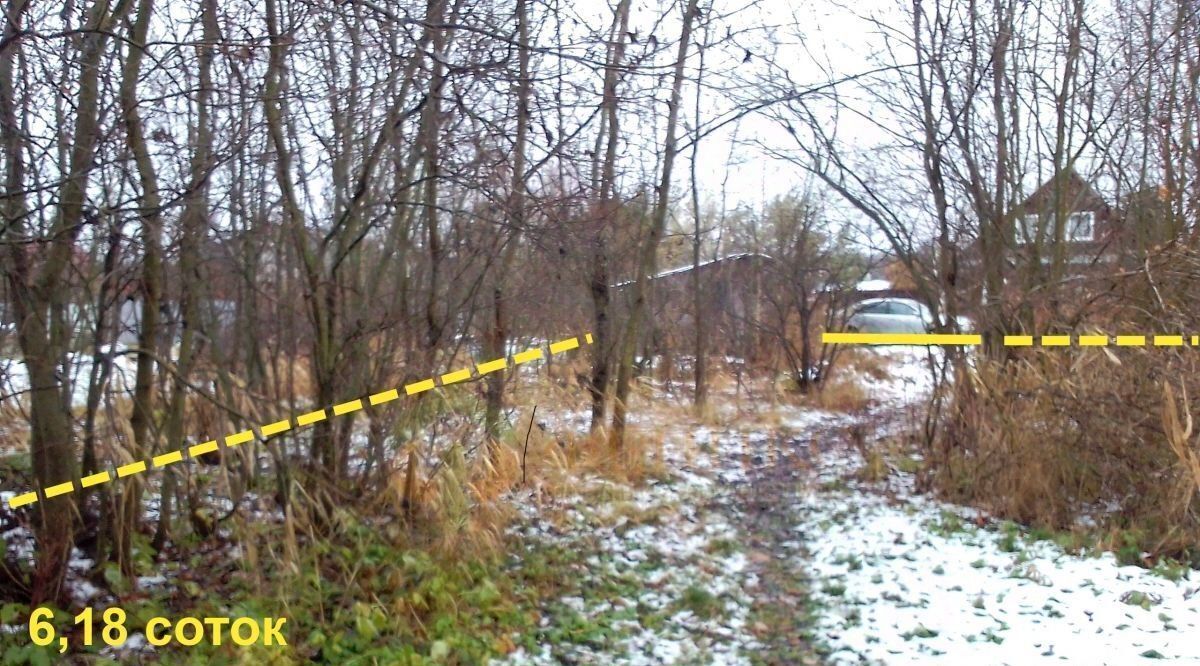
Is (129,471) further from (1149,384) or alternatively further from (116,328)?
(1149,384)

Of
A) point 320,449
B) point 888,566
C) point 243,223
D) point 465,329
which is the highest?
point 243,223

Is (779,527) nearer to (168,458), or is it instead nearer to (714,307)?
(168,458)

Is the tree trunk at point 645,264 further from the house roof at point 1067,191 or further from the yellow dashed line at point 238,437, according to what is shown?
the yellow dashed line at point 238,437

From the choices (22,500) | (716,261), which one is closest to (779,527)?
(22,500)

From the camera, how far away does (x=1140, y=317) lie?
23.4 feet

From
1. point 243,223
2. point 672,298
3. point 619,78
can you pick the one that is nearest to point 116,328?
point 243,223

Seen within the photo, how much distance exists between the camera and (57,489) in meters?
4.58

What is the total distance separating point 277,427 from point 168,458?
0.58 meters

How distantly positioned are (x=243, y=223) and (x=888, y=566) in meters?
4.40

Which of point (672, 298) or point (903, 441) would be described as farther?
point (672, 298)

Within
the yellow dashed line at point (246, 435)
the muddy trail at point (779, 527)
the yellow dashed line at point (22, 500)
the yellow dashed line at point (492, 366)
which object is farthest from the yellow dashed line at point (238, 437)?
the muddy trail at point (779, 527)

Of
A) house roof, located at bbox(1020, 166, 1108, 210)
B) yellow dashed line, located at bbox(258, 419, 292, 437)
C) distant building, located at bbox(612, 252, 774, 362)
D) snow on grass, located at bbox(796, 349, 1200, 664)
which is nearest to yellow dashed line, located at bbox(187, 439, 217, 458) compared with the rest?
yellow dashed line, located at bbox(258, 419, 292, 437)

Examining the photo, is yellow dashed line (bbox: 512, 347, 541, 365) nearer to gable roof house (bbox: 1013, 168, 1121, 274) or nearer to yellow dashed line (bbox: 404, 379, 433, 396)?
yellow dashed line (bbox: 404, 379, 433, 396)

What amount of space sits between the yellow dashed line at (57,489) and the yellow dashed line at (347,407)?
148cm
